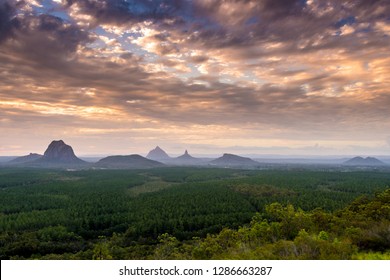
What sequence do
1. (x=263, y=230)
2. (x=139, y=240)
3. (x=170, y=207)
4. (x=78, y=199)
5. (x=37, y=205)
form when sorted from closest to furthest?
(x=263, y=230) < (x=139, y=240) < (x=170, y=207) < (x=37, y=205) < (x=78, y=199)

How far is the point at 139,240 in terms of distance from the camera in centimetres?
6456

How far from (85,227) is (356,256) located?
75608 mm

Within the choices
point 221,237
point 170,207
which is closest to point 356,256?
point 221,237

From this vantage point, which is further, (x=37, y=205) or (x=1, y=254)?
(x=37, y=205)

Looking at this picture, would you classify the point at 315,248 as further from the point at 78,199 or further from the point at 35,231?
the point at 78,199

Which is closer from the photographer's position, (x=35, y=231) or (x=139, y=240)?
(x=139, y=240)

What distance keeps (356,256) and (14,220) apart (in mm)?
92355

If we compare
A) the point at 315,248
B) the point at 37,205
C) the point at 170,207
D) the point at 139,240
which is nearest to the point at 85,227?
the point at 139,240

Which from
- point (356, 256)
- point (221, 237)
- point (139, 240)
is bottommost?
Answer: point (139, 240)

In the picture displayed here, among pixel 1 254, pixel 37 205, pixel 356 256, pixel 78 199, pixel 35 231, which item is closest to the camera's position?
pixel 356 256
